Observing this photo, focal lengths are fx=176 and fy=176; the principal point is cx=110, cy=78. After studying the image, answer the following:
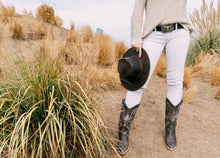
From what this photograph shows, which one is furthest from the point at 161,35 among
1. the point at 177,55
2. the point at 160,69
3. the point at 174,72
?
the point at 160,69

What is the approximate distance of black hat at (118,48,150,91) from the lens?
5.13ft

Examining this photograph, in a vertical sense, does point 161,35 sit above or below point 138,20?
below

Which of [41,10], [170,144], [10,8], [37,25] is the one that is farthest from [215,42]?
[10,8]

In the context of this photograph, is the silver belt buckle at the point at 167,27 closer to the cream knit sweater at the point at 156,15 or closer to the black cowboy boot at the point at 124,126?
the cream knit sweater at the point at 156,15

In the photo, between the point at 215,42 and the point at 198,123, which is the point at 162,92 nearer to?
the point at 198,123

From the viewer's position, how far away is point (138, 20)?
158 centimetres

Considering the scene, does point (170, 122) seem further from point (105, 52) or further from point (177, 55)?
point (105, 52)

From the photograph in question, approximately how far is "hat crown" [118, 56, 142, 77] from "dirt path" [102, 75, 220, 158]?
0.27m

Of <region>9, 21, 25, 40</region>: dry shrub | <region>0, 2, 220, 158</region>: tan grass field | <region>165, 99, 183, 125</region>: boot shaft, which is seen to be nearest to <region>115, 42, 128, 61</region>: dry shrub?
<region>0, 2, 220, 158</region>: tan grass field

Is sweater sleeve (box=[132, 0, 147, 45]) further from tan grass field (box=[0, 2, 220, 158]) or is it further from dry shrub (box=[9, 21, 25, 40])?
dry shrub (box=[9, 21, 25, 40])

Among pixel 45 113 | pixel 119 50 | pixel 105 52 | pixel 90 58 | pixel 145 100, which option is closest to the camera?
pixel 45 113

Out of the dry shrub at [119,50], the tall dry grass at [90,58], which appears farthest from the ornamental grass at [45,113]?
the dry shrub at [119,50]

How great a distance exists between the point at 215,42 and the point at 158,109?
3.96 m

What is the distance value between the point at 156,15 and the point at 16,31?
5706 mm
